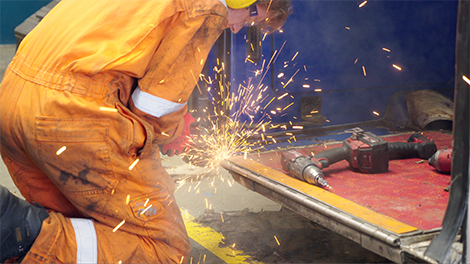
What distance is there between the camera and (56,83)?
180 centimetres

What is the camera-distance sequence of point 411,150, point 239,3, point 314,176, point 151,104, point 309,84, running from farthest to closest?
point 309,84, point 411,150, point 314,176, point 239,3, point 151,104

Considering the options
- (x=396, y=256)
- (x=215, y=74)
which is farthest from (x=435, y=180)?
(x=215, y=74)

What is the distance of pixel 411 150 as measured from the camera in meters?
3.19

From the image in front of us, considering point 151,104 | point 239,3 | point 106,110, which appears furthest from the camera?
point 239,3

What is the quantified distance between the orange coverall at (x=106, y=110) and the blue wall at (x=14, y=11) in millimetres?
8961

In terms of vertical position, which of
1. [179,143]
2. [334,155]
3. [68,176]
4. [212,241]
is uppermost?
[68,176]

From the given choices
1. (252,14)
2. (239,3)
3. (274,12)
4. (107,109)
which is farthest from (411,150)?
Answer: (107,109)

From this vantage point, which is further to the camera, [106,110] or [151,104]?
[151,104]

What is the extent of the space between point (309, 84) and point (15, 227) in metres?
2.80

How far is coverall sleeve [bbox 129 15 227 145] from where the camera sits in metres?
1.92

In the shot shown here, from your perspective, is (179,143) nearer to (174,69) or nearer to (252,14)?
(174,69)

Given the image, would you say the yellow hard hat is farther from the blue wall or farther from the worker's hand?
the blue wall

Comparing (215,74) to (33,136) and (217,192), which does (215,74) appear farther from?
(33,136)

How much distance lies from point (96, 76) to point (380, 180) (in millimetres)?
1923
